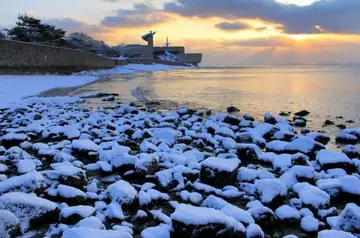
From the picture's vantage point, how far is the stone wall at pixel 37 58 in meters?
22.3

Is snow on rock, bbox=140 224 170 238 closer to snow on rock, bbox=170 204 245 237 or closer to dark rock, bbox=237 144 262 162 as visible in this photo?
snow on rock, bbox=170 204 245 237

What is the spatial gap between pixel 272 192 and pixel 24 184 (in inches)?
104

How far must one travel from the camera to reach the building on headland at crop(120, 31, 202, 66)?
111375mm

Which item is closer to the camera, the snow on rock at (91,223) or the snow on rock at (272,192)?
the snow on rock at (91,223)

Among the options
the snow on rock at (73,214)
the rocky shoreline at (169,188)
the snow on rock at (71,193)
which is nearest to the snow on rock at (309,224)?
the rocky shoreline at (169,188)

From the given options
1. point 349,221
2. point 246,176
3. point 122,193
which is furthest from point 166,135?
point 349,221

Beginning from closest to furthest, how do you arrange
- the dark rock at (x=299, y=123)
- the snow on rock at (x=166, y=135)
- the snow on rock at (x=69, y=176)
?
1. the snow on rock at (x=69, y=176)
2. the snow on rock at (x=166, y=135)
3. the dark rock at (x=299, y=123)

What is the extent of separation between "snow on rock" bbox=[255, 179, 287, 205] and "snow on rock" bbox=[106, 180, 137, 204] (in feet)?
4.52

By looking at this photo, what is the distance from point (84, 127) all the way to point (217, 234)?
16.8 ft

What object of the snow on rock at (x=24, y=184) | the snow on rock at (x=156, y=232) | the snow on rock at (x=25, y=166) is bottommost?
the snow on rock at (x=156, y=232)

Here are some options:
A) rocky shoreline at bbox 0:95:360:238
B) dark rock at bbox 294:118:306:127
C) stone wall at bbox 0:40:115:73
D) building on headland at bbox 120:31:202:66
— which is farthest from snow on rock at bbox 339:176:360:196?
building on headland at bbox 120:31:202:66

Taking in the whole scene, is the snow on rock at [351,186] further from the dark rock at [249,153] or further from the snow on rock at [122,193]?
the snow on rock at [122,193]

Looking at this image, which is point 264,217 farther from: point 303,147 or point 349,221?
point 303,147

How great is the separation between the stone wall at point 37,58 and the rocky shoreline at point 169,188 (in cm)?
1699
